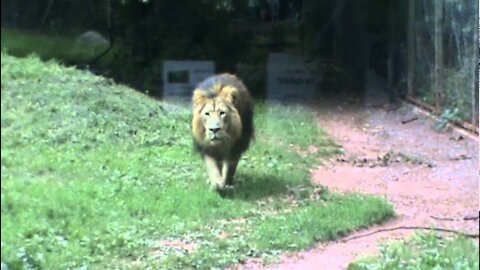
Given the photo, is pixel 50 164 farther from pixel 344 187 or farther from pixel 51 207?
pixel 344 187

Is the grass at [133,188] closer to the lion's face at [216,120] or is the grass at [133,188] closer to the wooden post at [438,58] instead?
the lion's face at [216,120]

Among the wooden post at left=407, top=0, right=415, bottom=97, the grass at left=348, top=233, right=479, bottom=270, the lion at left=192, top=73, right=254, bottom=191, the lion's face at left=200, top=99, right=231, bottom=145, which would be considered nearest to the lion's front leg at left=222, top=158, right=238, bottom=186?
the lion at left=192, top=73, right=254, bottom=191

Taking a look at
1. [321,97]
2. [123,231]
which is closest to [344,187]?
[321,97]

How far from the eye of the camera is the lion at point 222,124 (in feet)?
13.3

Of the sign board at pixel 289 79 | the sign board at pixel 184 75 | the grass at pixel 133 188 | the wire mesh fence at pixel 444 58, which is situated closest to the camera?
the grass at pixel 133 188

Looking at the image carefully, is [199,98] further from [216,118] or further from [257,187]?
[257,187]

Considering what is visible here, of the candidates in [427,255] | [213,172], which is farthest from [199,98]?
[427,255]

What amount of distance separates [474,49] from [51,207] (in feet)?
6.90

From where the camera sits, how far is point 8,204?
3.05 metres

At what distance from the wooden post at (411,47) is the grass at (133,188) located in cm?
66

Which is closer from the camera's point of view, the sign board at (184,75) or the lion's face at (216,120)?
the sign board at (184,75)

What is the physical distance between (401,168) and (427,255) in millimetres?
951

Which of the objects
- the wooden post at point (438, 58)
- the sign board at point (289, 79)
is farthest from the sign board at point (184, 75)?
the wooden post at point (438, 58)

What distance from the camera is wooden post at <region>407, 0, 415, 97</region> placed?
14.8ft
